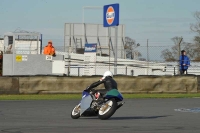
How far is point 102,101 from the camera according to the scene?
14.0 metres

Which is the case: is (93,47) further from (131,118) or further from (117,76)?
(131,118)

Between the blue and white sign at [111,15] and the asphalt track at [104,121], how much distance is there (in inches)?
478

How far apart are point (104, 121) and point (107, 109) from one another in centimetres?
44

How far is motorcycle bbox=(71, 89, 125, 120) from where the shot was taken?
45.0 feet

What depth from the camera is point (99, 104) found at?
14016 millimetres

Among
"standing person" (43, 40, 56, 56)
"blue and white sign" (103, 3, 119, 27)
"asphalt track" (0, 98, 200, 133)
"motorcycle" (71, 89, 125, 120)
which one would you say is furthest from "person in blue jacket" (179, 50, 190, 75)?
"motorcycle" (71, 89, 125, 120)

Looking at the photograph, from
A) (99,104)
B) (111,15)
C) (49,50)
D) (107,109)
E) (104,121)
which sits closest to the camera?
(104,121)

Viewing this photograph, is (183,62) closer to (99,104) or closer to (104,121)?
(99,104)

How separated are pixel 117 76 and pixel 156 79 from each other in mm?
1913

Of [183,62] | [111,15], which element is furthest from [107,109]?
[111,15]

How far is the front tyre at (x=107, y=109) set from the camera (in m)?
13.7

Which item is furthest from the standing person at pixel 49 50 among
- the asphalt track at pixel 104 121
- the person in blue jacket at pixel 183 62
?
the asphalt track at pixel 104 121

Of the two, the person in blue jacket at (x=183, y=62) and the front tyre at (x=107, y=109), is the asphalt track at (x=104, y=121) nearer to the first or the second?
the front tyre at (x=107, y=109)

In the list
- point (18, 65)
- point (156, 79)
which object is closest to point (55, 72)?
point (18, 65)
